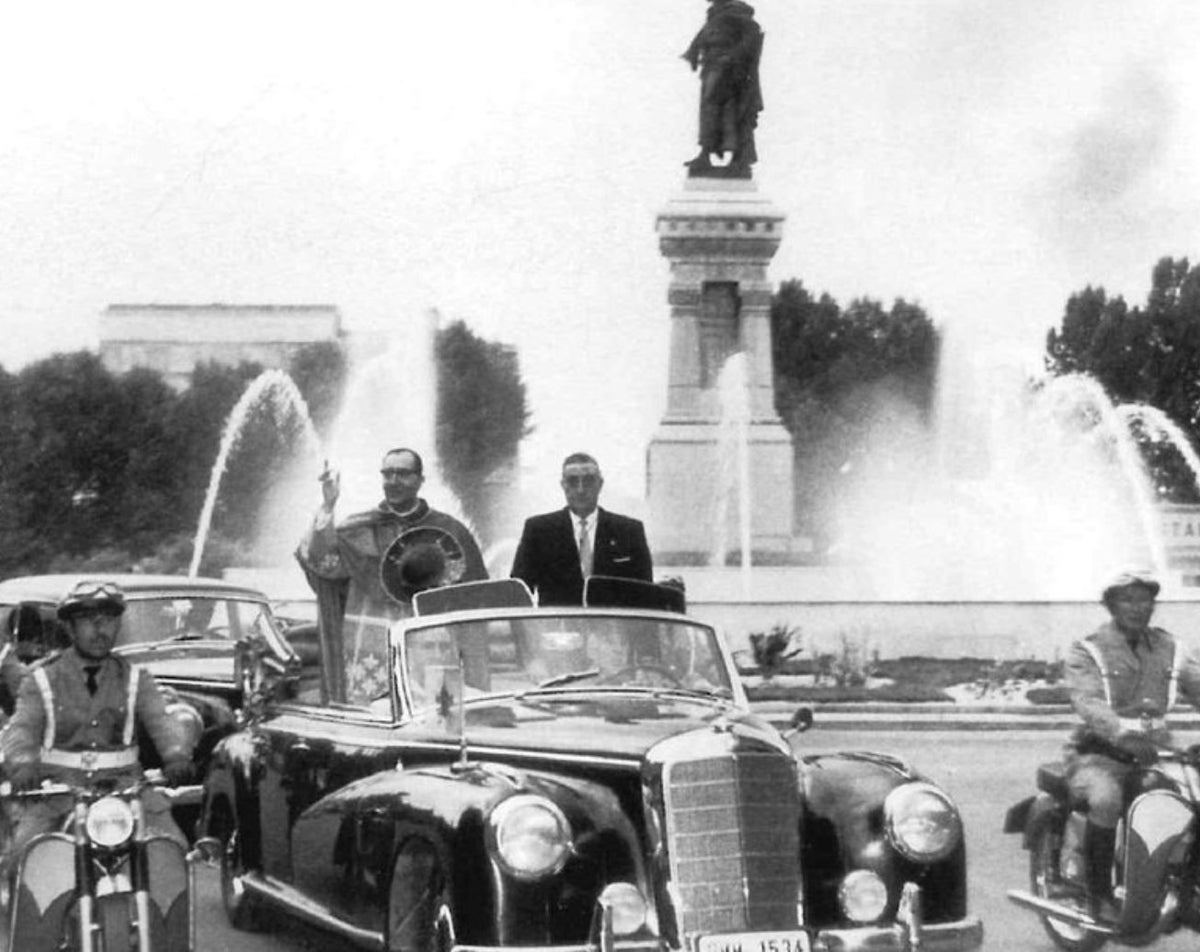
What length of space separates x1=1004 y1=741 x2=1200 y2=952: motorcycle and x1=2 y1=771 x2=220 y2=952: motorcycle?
3.34 metres

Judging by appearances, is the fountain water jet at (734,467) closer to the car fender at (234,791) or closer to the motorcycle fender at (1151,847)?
the car fender at (234,791)

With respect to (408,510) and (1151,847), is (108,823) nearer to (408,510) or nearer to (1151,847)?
(408,510)

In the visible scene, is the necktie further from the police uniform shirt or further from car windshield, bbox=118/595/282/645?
the police uniform shirt

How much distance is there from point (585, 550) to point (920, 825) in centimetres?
409

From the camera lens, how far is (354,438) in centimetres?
6712

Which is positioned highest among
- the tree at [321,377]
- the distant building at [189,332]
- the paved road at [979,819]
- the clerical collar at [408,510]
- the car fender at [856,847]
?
the distant building at [189,332]

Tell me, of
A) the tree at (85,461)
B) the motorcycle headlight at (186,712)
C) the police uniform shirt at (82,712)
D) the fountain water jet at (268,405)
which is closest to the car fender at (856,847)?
the police uniform shirt at (82,712)

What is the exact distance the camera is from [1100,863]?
8.23m

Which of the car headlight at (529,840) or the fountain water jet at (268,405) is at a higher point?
the fountain water jet at (268,405)

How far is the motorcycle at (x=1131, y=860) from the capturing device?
26.0 ft

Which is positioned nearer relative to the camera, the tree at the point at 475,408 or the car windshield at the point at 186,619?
the car windshield at the point at 186,619

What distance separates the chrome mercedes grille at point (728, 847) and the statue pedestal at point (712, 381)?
94.8 feet

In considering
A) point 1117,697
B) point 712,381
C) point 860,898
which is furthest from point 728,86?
point 860,898

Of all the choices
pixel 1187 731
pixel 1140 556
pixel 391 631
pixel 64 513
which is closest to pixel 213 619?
pixel 391 631
